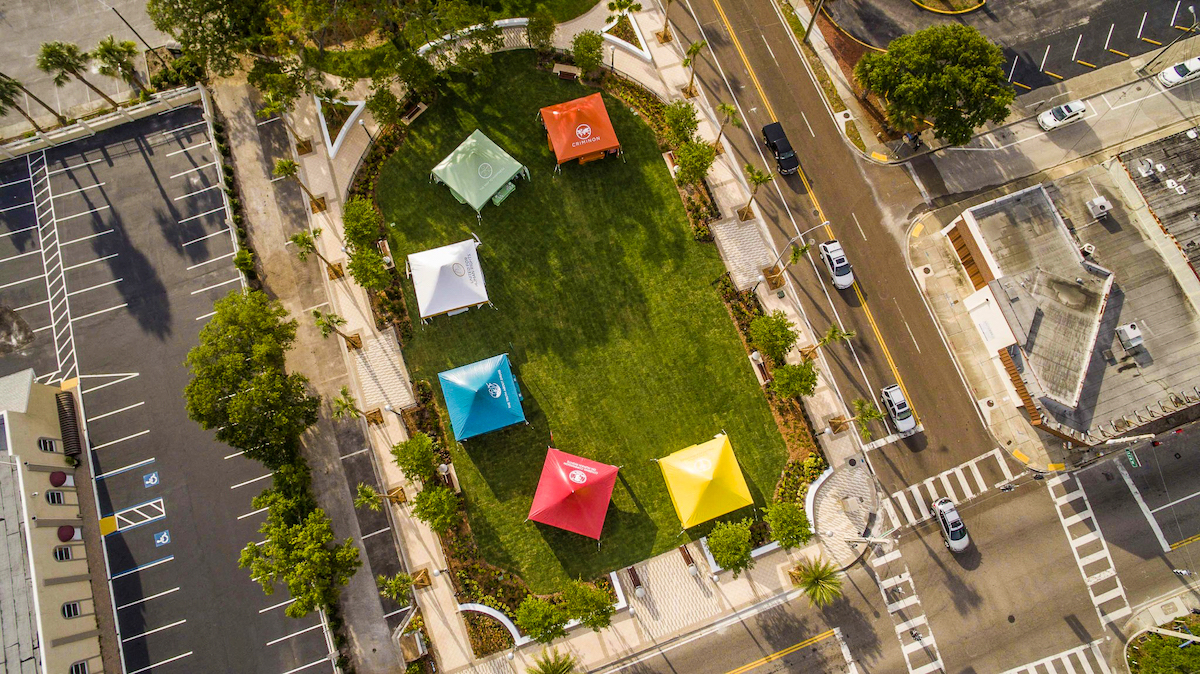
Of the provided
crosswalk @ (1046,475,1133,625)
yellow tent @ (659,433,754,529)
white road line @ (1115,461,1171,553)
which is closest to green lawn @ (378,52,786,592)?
A: yellow tent @ (659,433,754,529)

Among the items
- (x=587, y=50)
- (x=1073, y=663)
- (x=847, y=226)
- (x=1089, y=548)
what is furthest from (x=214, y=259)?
(x=1073, y=663)

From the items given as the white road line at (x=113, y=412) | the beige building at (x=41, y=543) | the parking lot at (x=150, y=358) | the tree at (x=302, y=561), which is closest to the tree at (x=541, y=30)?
the parking lot at (x=150, y=358)

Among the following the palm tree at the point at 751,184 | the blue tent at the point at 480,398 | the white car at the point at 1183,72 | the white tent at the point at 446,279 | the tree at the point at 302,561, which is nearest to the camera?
the tree at the point at 302,561

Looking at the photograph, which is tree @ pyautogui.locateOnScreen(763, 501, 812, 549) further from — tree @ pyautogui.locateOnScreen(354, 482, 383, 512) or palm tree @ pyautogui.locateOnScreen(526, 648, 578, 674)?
tree @ pyautogui.locateOnScreen(354, 482, 383, 512)

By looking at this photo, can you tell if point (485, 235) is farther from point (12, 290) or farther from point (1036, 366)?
point (1036, 366)

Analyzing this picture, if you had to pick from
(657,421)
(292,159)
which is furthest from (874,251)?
(292,159)

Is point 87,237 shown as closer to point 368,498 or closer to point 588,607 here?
point 368,498

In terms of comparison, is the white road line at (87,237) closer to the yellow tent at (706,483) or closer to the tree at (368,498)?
the tree at (368,498)
